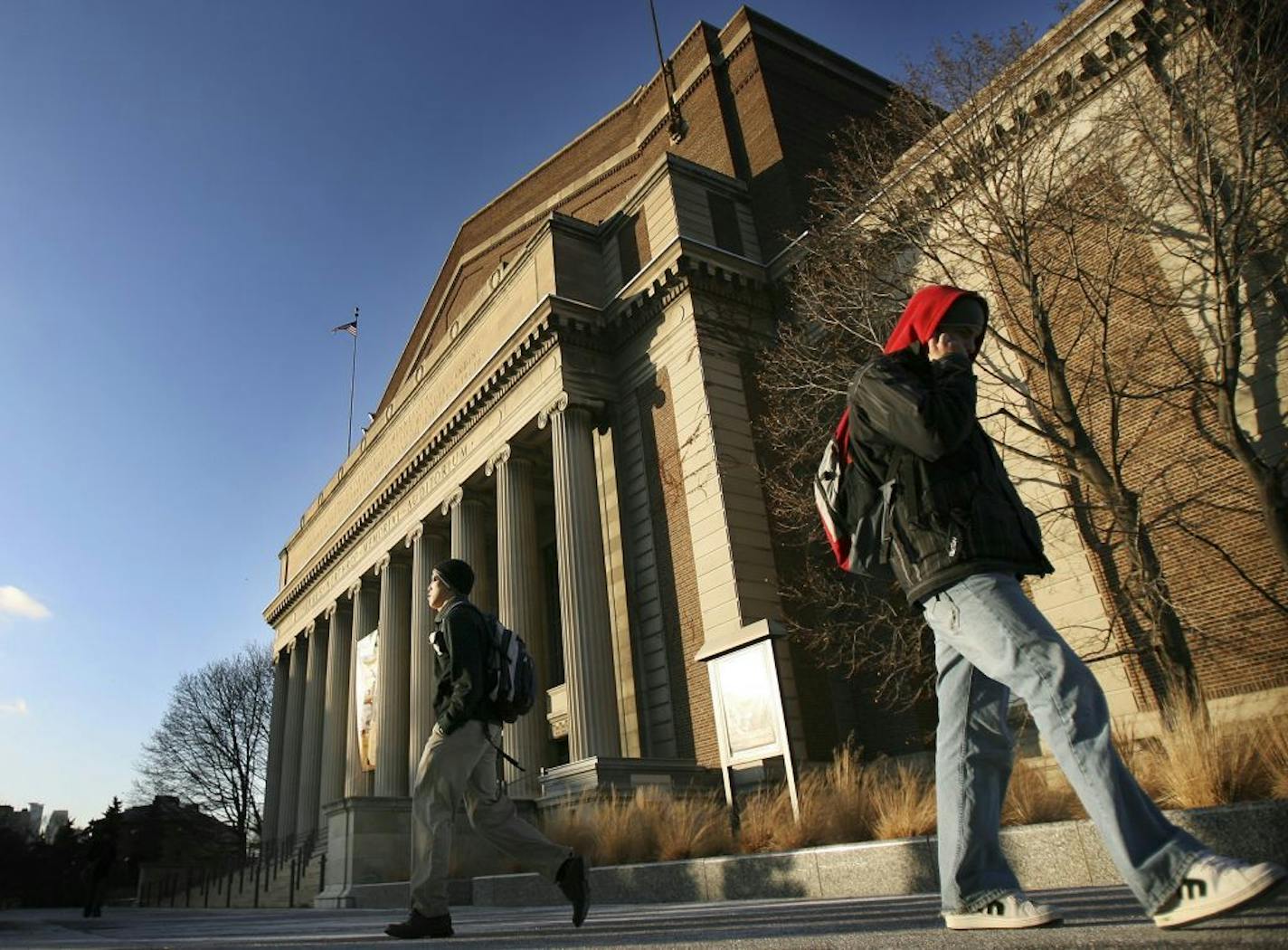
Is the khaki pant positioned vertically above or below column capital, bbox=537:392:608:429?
below

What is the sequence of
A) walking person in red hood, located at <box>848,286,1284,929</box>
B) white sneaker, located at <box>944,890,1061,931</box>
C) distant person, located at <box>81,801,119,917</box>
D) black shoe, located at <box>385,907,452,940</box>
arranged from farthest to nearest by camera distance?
distant person, located at <box>81,801,119,917</box>, black shoe, located at <box>385,907,452,940</box>, white sneaker, located at <box>944,890,1061,931</box>, walking person in red hood, located at <box>848,286,1284,929</box>

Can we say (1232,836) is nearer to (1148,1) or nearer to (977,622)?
(977,622)

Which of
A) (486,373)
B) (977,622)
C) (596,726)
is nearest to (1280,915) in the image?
(977,622)

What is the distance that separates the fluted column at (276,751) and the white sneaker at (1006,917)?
3693cm

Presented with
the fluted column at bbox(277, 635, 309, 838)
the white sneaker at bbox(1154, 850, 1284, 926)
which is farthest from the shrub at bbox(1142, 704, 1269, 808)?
the fluted column at bbox(277, 635, 309, 838)

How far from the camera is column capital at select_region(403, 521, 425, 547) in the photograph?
2492 cm

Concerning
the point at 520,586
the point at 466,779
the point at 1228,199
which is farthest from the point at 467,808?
the point at 520,586

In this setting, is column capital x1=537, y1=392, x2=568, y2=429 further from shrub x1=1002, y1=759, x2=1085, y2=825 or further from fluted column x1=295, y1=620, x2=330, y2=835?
fluted column x1=295, y1=620, x2=330, y2=835

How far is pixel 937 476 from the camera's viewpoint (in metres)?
2.67

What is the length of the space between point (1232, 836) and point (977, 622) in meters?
2.71

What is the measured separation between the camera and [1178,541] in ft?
38.3

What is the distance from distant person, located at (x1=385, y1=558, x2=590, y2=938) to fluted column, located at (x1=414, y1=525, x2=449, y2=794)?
16765 millimetres

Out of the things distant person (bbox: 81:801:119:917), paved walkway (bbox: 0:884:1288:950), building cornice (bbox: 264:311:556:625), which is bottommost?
paved walkway (bbox: 0:884:1288:950)

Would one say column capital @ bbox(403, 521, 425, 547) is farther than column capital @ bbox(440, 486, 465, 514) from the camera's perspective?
Yes
